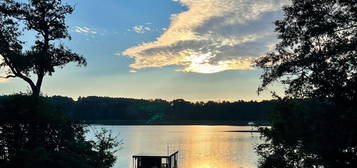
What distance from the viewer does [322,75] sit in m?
20.2

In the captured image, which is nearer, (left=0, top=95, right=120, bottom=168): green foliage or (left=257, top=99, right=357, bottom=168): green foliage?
(left=257, top=99, right=357, bottom=168): green foliage

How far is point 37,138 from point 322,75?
53.1 ft

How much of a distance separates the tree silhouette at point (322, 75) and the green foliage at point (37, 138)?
11771 millimetres

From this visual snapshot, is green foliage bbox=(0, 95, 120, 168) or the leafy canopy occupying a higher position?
the leafy canopy

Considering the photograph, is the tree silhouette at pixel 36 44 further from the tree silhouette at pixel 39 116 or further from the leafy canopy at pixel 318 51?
the leafy canopy at pixel 318 51

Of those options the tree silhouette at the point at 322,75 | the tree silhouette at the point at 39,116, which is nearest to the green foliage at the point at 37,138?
the tree silhouette at the point at 39,116

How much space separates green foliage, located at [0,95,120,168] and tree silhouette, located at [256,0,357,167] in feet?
38.6

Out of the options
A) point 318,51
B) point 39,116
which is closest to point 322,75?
point 318,51

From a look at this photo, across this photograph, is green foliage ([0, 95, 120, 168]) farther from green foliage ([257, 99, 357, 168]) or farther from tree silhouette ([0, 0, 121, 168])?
green foliage ([257, 99, 357, 168])

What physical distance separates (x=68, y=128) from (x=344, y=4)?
17.1 m

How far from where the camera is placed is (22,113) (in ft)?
70.6

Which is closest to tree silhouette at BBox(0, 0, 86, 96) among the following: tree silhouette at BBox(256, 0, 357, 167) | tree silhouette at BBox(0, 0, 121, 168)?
tree silhouette at BBox(0, 0, 121, 168)

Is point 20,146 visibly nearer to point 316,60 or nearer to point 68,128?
point 68,128

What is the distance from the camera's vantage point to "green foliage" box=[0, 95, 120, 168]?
20.6 meters
